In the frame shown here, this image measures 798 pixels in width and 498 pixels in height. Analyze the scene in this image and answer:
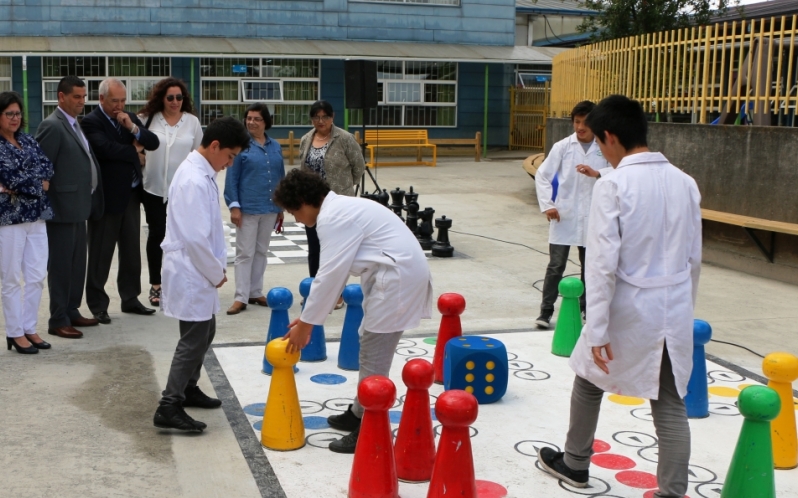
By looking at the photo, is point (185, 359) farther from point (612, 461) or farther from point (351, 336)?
point (612, 461)

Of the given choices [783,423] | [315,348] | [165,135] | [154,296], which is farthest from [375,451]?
[154,296]

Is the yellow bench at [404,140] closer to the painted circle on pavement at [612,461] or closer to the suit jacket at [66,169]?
the suit jacket at [66,169]

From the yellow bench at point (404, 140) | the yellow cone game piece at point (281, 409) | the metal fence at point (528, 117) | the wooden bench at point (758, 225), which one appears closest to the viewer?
the yellow cone game piece at point (281, 409)

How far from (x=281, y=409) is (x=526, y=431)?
1.42 meters

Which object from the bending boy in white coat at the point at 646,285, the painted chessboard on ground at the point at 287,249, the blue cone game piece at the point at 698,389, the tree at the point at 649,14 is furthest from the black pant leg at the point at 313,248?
the tree at the point at 649,14

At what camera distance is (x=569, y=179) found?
24.0 ft

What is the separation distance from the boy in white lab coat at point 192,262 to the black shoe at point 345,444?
0.78m

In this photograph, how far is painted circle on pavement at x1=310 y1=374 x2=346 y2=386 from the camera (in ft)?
19.4

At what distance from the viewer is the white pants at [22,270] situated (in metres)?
6.25

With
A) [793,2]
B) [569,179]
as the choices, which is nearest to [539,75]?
[793,2]

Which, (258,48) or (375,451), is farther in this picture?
(258,48)

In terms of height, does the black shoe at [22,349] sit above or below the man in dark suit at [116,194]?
below

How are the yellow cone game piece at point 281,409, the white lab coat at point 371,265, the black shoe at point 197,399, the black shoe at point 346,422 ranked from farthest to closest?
the black shoe at point 197,399 < the black shoe at point 346,422 < the yellow cone game piece at point 281,409 < the white lab coat at point 371,265

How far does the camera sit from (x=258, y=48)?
24391mm
